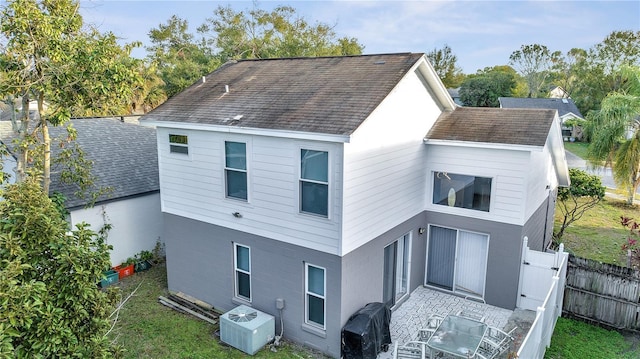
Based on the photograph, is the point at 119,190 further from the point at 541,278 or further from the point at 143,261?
the point at 541,278

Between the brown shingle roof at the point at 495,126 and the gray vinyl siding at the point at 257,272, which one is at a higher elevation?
the brown shingle roof at the point at 495,126

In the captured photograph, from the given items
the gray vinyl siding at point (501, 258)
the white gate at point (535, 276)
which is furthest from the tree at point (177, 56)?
the white gate at point (535, 276)

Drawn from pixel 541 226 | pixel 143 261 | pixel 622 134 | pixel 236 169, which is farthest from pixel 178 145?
pixel 622 134

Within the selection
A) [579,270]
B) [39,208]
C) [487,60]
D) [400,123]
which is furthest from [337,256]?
[487,60]

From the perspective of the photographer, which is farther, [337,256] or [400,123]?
[400,123]

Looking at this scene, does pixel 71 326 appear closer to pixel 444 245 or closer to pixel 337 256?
pixel 337 256

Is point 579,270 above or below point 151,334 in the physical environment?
above

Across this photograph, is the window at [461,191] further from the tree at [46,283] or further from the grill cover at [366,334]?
the tree at [46,283]
